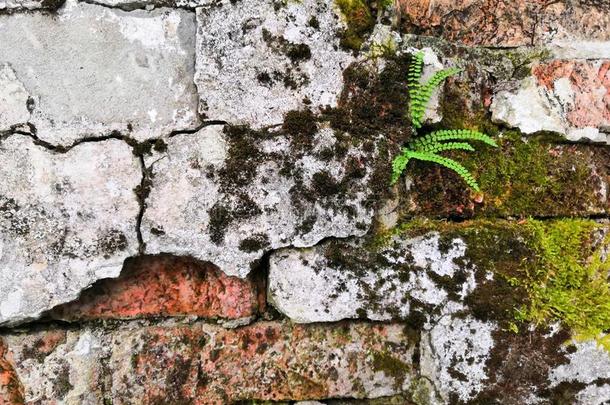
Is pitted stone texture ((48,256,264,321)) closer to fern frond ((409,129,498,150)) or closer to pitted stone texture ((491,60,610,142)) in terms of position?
fern frond ((409,129,498,150))

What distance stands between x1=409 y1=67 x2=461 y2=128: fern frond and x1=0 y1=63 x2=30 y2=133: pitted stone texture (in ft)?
4.38

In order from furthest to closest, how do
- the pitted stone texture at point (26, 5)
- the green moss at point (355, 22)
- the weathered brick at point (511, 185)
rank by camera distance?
the weathered brick at point (511, 185) → the green moss at point (355, 22) → the pitted stone texture at point (26, 5)

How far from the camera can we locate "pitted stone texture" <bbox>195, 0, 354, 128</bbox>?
1857mm

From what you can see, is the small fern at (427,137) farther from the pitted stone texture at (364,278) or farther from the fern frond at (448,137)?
the pitted stone texture at (364,278)

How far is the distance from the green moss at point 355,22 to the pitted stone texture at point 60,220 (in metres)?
0.86

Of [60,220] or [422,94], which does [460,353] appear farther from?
[60,220]

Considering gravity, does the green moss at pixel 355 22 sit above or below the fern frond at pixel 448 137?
above

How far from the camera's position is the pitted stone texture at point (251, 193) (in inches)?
73.8

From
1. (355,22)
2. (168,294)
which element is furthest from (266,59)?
(168,294)

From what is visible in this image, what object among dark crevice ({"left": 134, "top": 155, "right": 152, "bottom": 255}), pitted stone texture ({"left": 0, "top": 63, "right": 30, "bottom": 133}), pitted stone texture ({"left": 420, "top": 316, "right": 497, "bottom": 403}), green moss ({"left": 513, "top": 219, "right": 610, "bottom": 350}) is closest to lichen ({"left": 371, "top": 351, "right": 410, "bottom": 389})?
pitted stone texture ({"left": 420, "top": 316, "right": 497, "bottom": 403})

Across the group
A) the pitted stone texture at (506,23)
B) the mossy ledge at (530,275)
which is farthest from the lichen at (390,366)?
the pitted stone texture at (506,23)

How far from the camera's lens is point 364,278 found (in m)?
1.97

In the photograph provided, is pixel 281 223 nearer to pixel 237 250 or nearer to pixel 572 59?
pixel 237 250

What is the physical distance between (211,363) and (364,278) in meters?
0.64
